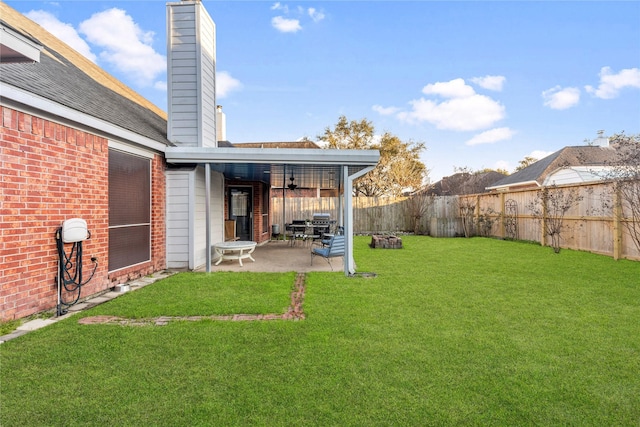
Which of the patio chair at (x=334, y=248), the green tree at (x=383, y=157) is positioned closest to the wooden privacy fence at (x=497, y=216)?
the patio chair at (x=334, y=248)

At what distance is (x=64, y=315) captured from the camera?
417cm

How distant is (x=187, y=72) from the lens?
7.53 metres

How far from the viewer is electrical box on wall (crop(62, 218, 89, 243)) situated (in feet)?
14.1

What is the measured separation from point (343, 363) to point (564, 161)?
22.7 meters

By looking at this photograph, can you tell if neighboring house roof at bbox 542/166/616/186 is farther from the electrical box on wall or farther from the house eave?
the electrical box on wall

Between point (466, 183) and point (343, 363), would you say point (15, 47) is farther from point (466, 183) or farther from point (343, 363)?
point (466, 183)

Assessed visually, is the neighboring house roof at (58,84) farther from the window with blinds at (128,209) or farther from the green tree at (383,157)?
the green tree at (383,157)

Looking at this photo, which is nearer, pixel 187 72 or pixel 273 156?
pixel 273 156

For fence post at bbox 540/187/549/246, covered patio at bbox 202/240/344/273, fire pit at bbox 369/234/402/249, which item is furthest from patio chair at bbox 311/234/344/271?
fence post at bbox 540/187/549/246

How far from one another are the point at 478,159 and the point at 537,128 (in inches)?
272

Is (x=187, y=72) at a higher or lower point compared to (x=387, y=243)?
higher

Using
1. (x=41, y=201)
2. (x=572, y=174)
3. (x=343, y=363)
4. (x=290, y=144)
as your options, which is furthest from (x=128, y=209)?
(x=290, y=144)

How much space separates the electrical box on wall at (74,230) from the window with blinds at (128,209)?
3.48 ft

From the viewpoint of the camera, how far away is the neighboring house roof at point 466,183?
94.6 feet
